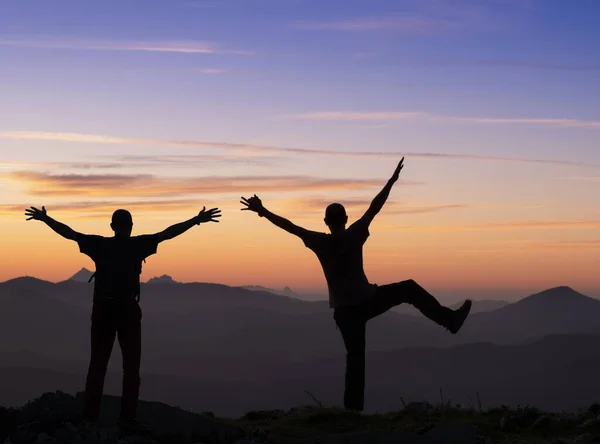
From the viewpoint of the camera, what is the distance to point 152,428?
32.6ft

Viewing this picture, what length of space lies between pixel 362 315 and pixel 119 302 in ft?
11.3

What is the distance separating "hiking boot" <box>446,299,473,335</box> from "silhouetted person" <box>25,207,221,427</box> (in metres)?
4.12

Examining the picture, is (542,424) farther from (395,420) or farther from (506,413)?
(395,420)

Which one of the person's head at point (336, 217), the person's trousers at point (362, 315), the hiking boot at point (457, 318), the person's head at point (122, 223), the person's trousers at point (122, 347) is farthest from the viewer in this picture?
the hiking boot at point (457, 318)

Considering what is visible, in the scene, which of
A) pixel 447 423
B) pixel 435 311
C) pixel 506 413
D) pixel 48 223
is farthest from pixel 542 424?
pixel 48 223

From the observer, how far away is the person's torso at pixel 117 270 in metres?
9.96

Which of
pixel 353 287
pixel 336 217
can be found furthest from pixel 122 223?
pixel 353 287

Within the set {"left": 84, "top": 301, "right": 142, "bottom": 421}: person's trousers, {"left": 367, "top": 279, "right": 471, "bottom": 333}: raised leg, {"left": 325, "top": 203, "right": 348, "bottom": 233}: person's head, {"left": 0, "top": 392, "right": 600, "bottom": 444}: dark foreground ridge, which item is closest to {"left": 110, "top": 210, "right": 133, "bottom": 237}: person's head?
{"left": 84, "top": 301, "right": 142, "bottom": 421}: person's trousers

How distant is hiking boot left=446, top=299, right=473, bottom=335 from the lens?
1163 centimetres

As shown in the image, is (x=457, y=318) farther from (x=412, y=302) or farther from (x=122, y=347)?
(x=122, y=347)

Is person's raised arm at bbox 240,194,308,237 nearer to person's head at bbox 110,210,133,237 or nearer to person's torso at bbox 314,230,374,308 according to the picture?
person's torso at bbox 314,230,374,308

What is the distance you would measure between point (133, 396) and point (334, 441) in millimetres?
2550

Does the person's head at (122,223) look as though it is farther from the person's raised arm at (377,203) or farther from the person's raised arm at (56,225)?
the person's raised arm at (377,203)

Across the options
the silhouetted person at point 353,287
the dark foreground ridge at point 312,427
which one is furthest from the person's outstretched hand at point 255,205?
the dark foreground ridge at point 312,427
